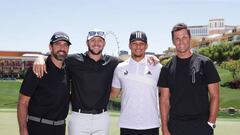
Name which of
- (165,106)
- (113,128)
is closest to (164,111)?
(165,106)

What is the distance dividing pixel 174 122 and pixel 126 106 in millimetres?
946

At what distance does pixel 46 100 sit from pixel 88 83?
2.63 feet

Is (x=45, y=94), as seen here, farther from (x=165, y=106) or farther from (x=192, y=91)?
(x=192, y=91)

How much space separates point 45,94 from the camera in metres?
6.37

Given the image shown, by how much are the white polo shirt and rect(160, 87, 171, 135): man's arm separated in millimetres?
456

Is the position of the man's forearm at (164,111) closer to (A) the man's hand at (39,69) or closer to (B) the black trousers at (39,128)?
(B) the black trousers at (39,128)

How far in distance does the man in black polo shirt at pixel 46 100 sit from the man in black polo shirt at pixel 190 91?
155 centimetres

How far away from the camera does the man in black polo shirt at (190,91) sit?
20.1ft

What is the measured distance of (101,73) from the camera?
698 cm

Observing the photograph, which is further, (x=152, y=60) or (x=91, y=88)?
(x=152, y=60)

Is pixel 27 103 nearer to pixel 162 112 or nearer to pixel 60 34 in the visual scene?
pixel 60 34

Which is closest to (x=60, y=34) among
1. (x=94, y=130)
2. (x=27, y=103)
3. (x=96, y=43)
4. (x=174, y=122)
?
Answer: (x=96, y=43)

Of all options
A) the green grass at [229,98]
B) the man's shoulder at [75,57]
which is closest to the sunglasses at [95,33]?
the man's shoulder at [75,57]

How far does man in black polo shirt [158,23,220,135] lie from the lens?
20.1 ft
